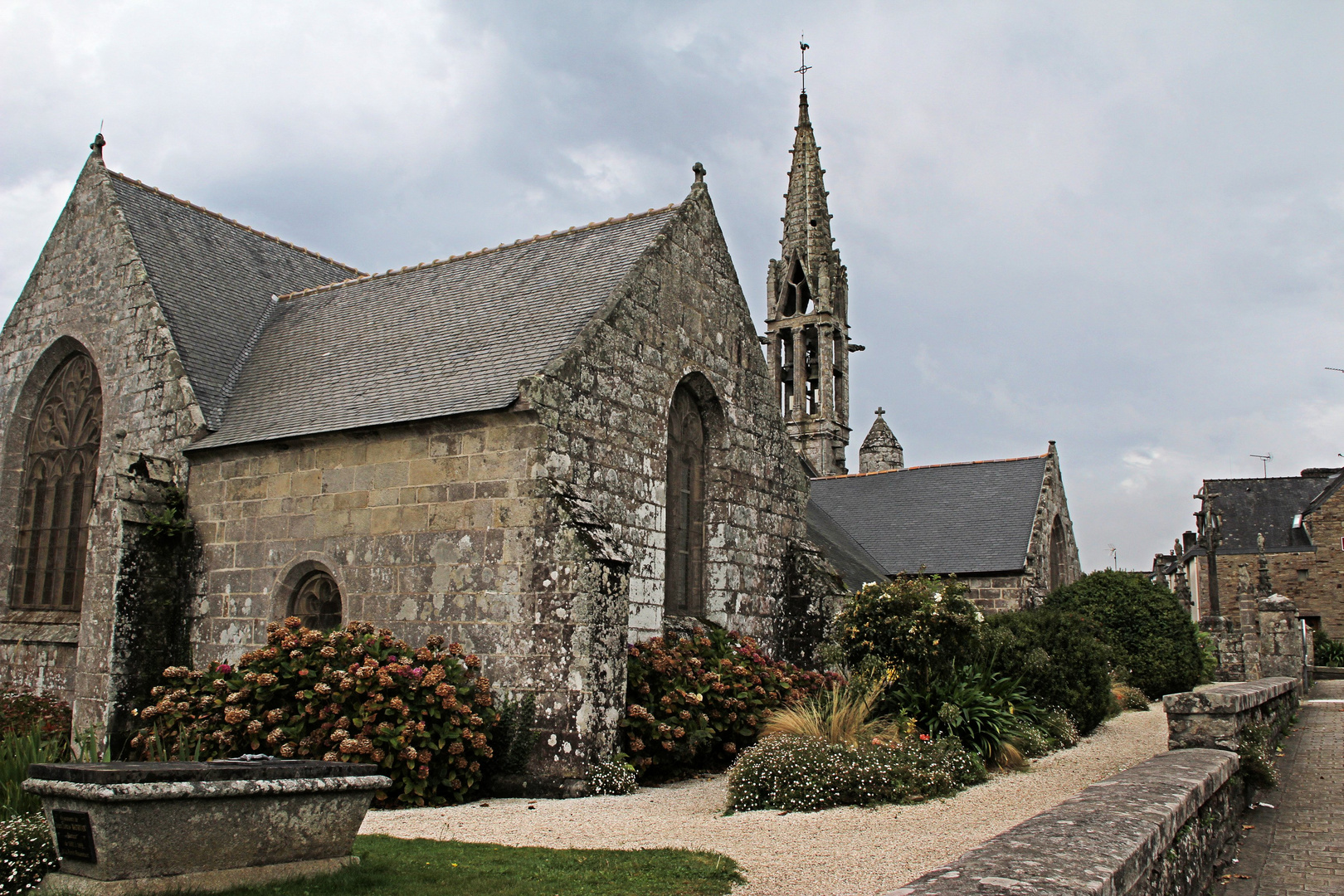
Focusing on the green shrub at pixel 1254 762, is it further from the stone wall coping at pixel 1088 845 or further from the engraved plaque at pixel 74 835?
the engraved plaque at pixel 74 835

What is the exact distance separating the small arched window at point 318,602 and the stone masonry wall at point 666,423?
342cm

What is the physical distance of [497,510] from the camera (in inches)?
411

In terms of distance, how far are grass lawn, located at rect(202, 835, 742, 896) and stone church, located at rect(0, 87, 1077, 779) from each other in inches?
119

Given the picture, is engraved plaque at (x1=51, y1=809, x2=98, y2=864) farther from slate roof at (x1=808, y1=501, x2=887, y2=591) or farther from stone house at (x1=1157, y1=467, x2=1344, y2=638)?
stone house at (x1=1157, y1=467, x2=1344, y2=638)

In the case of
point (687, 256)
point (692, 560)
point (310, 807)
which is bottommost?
point (310, 807)

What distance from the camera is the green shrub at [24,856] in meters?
5.00

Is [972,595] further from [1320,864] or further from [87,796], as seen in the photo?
[87,796]

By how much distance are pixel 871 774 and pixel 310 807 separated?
16.1 feet

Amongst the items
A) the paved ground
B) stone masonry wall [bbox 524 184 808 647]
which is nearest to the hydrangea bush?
stone masonry wall [bbox 524 184 808 647]

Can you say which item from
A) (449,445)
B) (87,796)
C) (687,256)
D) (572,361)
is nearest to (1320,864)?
(87,796)

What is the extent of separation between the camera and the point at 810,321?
3675 cm

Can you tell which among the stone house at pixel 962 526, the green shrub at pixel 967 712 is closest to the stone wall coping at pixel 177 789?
the green shrub at pixel 967 712

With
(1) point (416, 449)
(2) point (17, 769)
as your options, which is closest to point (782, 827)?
(2) point (17, 769)

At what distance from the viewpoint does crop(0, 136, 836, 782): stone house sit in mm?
10352
